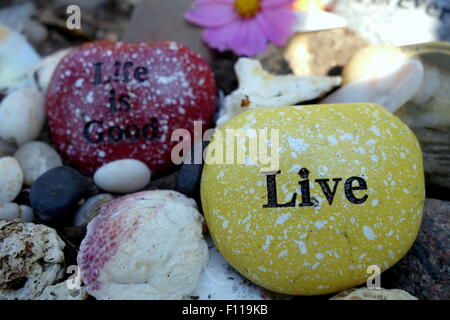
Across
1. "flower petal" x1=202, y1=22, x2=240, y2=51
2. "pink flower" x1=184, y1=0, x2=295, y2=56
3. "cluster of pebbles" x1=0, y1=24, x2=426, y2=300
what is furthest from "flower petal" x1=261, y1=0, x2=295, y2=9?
"cluster of pebbles" x1=0, y1=24, x2=426, y2=300

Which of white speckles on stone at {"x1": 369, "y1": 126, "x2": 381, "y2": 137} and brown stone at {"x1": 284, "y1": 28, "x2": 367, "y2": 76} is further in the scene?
brown stone at {"x1": 284, "y1": 28, "x2": 367, "y2": 76}

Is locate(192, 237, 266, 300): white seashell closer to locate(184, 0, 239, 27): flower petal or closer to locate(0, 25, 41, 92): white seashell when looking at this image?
locate(184, 0, 239, 27): flower petal

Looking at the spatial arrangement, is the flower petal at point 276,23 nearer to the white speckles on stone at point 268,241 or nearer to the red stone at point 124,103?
the red stone at point 124,103

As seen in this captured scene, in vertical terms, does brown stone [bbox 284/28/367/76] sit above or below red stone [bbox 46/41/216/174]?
above

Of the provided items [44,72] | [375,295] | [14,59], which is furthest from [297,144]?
[14,59]

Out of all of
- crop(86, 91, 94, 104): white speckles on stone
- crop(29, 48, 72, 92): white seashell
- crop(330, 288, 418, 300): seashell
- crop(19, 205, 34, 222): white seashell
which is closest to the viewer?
crop(330, 288, 418, 300): seashell
